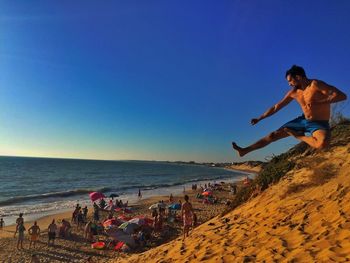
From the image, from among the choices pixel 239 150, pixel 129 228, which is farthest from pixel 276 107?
pixel 129 228

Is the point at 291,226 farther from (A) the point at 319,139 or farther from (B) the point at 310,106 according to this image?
(B) the point at 310,106

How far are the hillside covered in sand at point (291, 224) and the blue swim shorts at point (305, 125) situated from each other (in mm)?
1705

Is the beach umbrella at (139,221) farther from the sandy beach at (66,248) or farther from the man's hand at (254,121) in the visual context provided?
the man's hand at (254,121)

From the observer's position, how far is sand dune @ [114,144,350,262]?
559 cm

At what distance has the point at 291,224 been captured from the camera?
276 inches

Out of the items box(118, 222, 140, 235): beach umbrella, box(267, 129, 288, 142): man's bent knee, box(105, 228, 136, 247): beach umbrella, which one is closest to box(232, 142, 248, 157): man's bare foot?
box(267, 129, 288, 142): man's bent knee

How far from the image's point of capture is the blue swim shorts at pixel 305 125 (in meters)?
5.18

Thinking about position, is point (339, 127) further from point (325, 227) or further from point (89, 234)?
point (89, 234)

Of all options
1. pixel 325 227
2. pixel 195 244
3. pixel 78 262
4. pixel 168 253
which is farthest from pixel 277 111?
pixel 78 262

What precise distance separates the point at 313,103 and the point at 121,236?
1466 cm

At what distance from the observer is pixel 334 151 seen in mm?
10547

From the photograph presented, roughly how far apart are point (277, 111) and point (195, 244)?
4.10 metres

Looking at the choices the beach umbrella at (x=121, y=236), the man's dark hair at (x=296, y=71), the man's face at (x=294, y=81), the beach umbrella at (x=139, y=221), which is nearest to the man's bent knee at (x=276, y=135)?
the man's face at (x=294, y=81)

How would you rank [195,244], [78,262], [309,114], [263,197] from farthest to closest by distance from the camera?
[78,262]
[263,197]
[195,244]
[309,114]
